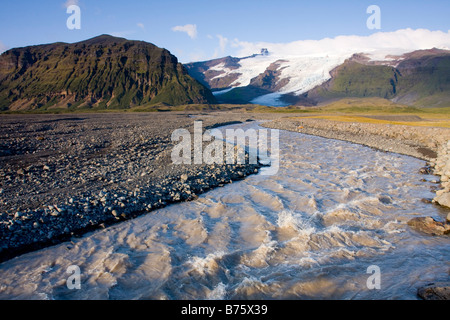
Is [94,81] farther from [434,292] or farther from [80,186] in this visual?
[434,292]

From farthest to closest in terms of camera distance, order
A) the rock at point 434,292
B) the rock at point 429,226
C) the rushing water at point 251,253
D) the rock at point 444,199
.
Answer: the rock at point 444,199, the rock at point 429,226, the rushing water at point 251,253, the rock at point 434,292

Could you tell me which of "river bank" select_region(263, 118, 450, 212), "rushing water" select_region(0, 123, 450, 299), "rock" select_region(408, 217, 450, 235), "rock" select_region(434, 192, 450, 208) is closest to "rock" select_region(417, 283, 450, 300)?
"rushing water" select_region(0, 123, 450, 299)

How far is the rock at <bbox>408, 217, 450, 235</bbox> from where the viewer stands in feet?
32.9

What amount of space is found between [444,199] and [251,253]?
999 centimetres

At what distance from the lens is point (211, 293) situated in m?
6.87

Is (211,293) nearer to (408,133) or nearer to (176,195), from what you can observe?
(176,195)

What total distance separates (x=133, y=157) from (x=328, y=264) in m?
14.5

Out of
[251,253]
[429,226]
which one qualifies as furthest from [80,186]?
[429,226]

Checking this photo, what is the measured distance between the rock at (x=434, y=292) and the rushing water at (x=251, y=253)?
0.20m

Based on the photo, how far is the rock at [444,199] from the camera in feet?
41.2

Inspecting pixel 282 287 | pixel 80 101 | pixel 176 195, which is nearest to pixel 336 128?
pixel 176 195

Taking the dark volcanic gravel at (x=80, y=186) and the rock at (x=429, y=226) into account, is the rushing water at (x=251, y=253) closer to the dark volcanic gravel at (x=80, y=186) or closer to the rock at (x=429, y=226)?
the rock at (x=429, y=226)

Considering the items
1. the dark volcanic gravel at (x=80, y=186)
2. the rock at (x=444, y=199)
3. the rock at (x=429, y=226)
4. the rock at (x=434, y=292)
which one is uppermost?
the dark volcanic gravel at (x=80, y=186)

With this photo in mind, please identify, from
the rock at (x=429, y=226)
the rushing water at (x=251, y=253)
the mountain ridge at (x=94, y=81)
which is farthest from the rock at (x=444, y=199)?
the mountain ridge at (x=94, y=81)
